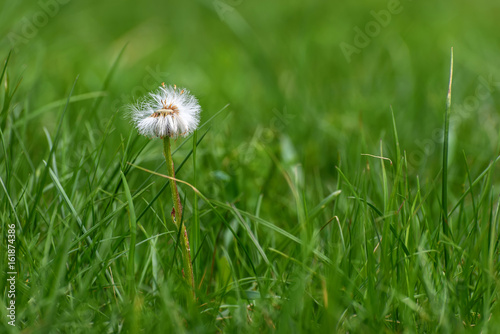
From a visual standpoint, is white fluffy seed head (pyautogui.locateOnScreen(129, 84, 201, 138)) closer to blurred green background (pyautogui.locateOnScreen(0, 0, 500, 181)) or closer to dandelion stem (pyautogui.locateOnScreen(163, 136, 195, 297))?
dandelion stem (pyautogui.locateOnScreen(163, 136, 195, 297))

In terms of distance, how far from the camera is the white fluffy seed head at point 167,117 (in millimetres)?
1398

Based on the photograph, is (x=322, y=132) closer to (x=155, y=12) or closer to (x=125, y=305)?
(x=125, y=305)

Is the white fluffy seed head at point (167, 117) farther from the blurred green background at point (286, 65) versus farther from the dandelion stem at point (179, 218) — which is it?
the blurred green background at point (286, 65)

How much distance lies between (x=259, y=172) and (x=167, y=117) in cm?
120

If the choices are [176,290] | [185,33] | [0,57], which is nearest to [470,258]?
[176,290]

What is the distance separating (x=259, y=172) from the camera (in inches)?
101

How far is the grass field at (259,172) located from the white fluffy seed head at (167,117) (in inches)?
3.2

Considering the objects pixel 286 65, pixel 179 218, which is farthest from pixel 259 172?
pixel 286 65

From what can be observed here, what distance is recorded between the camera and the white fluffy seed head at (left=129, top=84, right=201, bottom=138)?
140 centimetres

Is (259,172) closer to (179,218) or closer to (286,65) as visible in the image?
(179,218)

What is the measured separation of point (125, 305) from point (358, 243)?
2.40ft

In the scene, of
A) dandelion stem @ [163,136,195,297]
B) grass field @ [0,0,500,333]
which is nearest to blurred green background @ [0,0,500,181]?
grass field @ [0,0,500,333]

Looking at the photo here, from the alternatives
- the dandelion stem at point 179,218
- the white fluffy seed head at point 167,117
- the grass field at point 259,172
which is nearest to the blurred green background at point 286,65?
the grass field at point 259,172

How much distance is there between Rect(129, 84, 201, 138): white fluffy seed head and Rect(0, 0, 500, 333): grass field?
82 mm
